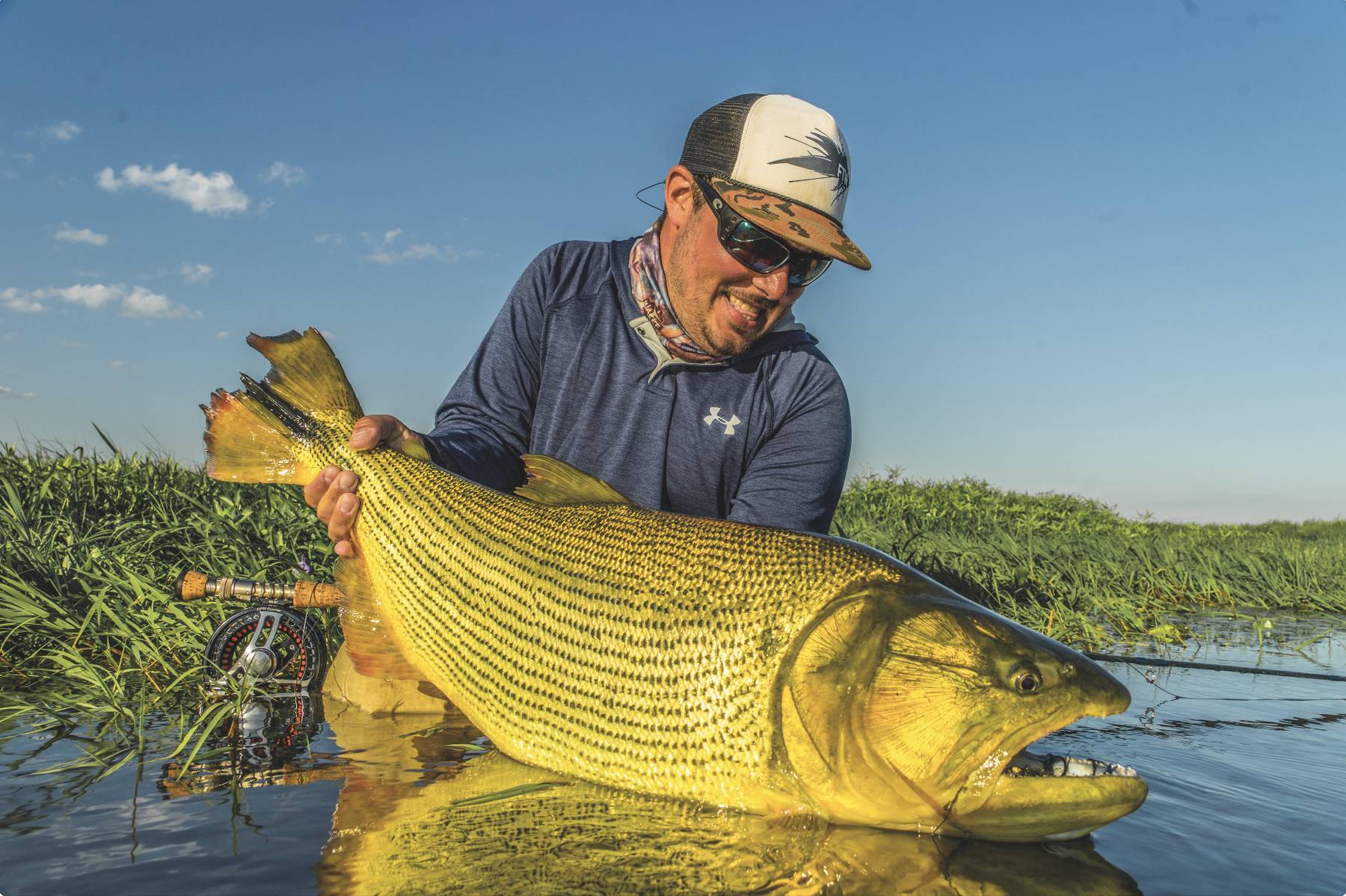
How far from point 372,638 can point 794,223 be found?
7.57 feet

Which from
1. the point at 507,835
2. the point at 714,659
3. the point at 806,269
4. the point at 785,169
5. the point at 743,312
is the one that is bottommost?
the point at 507,835

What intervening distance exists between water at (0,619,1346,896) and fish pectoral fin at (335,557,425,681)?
249mm

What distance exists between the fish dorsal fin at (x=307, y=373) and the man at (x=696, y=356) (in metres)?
0.47

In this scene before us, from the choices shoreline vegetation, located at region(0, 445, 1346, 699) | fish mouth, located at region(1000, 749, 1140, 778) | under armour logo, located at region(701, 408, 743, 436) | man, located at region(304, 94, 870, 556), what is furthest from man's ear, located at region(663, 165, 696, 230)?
fish mouth, located at region(1000, 749, 1140, 778)

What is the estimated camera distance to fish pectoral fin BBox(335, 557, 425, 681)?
332cm

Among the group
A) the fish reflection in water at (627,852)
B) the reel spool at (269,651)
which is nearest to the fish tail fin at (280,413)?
the reel spool at (269,651)

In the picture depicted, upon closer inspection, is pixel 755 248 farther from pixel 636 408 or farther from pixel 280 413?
pixel 280 413

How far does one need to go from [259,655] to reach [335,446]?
903mm

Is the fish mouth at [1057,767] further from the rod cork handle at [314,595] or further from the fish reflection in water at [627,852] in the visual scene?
the rod cork handle at [314,595]

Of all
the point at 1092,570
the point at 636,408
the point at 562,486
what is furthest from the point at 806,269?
the point at 1092,570

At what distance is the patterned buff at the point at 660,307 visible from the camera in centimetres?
433

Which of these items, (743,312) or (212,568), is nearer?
(743,312)

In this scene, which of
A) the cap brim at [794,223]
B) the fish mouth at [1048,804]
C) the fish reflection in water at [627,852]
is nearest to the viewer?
the fish reflection in water at [627,852]

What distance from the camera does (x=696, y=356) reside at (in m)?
4.35
